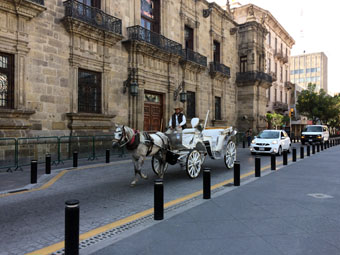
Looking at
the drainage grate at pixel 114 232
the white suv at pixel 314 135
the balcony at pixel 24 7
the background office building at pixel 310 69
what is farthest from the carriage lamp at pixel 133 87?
the background office building at pixel 310 69

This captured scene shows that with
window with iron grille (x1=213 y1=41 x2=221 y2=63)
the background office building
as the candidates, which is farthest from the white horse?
the background office building

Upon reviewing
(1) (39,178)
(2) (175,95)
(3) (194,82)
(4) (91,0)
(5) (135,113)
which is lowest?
(1) (39,178)

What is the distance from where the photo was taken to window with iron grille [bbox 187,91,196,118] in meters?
23.2

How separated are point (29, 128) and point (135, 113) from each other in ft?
22.2

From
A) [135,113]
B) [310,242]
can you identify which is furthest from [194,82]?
[310,242]

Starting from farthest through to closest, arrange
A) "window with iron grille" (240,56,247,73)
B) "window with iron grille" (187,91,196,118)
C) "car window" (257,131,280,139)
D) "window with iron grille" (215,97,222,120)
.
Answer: "window with iron grille" (240,56,247,73)
"window with iron grille" (215,97,222,120)
"window with iron grille" (187,91,196,118)
"car window" (257,131,280,139)

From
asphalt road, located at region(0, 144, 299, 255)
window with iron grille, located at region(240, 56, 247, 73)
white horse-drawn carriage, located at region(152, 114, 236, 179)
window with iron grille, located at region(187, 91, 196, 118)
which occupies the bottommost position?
asphalt road, located at region(0, 144, 299, 255)

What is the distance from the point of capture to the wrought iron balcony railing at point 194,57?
2197cm

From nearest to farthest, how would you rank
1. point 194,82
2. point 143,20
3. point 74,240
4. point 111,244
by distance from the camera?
point 74,240, point 111,244, point 143,20, point 194,82

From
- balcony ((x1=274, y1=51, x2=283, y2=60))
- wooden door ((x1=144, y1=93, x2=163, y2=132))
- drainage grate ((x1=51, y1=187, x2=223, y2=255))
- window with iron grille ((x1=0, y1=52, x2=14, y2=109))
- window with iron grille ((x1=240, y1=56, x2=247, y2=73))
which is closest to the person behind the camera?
drainage grate ((x1=51, y1=187, x2=223, y2=255))

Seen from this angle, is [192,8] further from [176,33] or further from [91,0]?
[91,0]

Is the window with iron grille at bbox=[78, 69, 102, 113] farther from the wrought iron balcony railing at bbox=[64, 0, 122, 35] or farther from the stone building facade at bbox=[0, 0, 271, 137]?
the wrought iron balcony railing at bbox=[64, 0, 122, 35]

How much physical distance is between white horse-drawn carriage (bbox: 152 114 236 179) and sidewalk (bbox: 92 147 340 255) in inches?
79.1

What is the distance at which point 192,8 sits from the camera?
2367cm
